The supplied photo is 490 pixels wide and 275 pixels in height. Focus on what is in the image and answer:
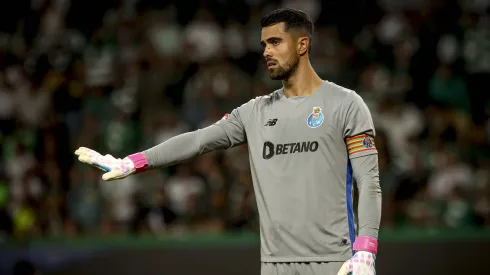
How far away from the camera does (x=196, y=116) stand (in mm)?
11273

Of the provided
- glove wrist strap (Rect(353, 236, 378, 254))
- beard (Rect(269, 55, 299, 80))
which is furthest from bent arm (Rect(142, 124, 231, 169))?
glove wrist strap (Rect(353, 236, 378, 254))

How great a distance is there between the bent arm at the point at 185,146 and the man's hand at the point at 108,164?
164mm

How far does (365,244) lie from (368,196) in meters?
0.27

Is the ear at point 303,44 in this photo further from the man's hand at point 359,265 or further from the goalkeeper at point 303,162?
the man's hand at point 359,265

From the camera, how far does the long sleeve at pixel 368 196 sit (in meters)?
4.57

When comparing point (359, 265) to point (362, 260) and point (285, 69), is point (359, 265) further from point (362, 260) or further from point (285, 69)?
point (285, 69)

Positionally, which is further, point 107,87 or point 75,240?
point 107,87

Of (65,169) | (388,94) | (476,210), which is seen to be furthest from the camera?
(388,94)

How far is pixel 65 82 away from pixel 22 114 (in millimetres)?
752

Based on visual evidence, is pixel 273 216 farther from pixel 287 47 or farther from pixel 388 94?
pixel 388 94

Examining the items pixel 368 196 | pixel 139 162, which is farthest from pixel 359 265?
pixel 139 162

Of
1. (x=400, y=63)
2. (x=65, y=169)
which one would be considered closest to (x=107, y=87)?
(x=65, y=169)

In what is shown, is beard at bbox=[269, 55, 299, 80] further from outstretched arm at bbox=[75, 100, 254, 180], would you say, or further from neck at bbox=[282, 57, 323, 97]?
outstretched arm at bbox=[75, 100, 254, 180]

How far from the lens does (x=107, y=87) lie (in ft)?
38.8
